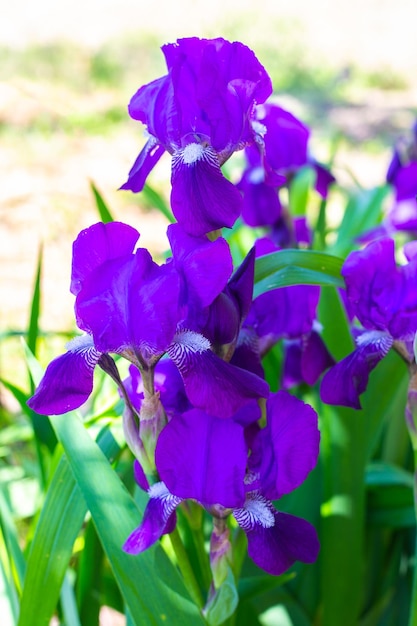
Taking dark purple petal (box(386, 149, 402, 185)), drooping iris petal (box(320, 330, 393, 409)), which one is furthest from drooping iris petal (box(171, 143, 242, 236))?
dark purple petal (box(386, 149, 402, 185))

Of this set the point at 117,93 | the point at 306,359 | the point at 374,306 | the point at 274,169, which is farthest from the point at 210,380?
the point at 117,93

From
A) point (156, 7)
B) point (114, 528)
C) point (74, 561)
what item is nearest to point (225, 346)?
point (114, 528)

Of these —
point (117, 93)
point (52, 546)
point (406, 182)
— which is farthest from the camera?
point (117, 93)

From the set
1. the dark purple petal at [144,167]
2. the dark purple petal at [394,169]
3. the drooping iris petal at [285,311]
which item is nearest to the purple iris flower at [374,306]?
the drooping iris petal at [285,311]

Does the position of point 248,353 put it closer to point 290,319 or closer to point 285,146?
point 290,319

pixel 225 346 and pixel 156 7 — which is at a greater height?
pixel 156 7

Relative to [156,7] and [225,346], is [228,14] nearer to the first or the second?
[156,7]
